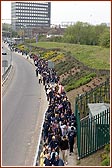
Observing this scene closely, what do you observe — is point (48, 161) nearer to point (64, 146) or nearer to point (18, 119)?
point (64, 146)

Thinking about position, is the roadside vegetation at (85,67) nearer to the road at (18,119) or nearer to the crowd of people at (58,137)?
the crowd of people at (58,137)

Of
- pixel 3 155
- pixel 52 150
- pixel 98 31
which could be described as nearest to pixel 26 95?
pixel 3 155

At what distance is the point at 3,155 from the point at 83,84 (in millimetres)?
13315

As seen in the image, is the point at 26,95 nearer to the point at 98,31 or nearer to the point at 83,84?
the point at 83,84

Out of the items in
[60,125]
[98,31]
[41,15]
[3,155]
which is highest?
[41,15]

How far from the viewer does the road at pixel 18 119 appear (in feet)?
54.9

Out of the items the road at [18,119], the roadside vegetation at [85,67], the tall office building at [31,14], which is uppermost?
the tall office building at [31,14]

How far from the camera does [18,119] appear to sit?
23.0 meters

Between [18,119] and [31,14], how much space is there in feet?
553

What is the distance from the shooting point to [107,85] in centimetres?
2233

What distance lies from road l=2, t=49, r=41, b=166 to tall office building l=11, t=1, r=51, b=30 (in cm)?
14773

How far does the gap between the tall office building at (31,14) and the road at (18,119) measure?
147733mm

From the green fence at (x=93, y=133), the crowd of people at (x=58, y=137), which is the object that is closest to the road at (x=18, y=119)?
the crowd of people at (x=58, y=137)

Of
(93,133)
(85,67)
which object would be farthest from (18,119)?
(85,67)
